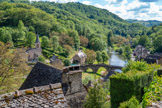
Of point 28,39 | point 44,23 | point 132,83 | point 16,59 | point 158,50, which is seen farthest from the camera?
point 44,23

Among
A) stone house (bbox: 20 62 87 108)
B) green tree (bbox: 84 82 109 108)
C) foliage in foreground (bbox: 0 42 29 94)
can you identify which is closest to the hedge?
green tree (bbox: 84 82 109 108)

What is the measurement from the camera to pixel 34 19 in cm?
11131

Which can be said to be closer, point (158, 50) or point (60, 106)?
point (60, 106)

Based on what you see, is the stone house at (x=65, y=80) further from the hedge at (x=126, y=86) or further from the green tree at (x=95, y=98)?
the hedge at (x=126, y=86)

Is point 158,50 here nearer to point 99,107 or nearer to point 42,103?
point 99,107

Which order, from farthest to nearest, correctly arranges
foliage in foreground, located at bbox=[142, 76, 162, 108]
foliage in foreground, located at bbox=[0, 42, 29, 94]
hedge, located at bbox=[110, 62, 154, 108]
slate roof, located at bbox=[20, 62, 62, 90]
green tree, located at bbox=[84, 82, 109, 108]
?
foliage in foreground, located at bbox=[0, 42, 29, 94], hedge, located at bbox=[110, 62, 154, 108], green tree, located at bbox=[84, 82, 109, 108], slate roof, located at bbox=[20, 62, 62, 90], foliage in foreground, located at bbox=[142, 76, 162, 108]

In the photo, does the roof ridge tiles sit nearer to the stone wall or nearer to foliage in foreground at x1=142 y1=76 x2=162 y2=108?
foliage in foreground at x1=142 y1=76 x2=162 y2=108

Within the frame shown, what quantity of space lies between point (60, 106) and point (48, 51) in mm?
69528

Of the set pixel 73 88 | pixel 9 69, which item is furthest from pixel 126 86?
pixel 9 69

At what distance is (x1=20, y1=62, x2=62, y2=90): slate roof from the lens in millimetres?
11406

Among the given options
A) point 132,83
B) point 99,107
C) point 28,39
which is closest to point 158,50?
point 28,39

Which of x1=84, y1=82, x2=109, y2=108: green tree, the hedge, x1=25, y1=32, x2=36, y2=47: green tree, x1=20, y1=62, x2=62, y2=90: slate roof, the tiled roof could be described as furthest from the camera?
x1=25, y1=32, x2=36, y2=47: green tree

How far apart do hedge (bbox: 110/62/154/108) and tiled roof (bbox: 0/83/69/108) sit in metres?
13.8

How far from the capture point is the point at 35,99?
189 inches
